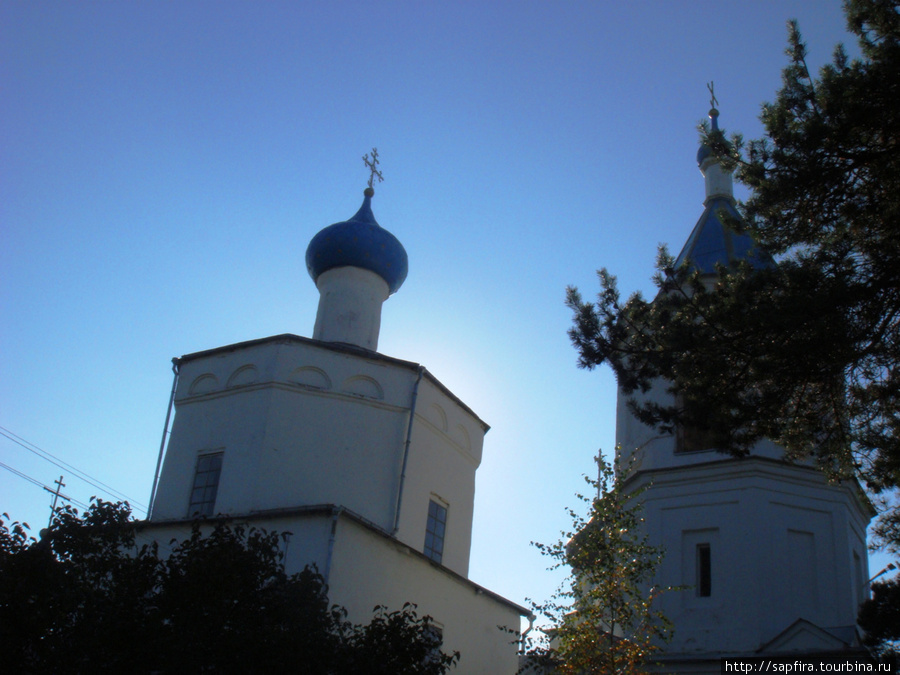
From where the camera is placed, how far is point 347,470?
13.1 meters

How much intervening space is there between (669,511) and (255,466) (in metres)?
6.31

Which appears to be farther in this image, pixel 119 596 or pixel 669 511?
pixel 669 511

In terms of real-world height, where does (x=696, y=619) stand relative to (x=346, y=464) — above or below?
below

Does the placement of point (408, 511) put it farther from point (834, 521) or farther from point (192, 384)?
point (834, 521)

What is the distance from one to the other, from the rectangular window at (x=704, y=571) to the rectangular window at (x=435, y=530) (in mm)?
3851

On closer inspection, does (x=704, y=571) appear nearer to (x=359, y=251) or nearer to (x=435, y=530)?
(x=435, y=530)

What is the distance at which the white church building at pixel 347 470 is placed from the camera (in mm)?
12109

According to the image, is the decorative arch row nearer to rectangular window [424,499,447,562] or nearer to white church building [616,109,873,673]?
rectangular window [424,499,447,562]

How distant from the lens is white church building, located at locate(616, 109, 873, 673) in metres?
12.8

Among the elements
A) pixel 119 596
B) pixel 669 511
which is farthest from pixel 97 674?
pixel 669 511

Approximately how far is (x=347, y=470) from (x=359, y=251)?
4447mm

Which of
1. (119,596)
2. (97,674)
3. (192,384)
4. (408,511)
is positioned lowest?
(97,674)

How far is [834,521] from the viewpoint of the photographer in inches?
543

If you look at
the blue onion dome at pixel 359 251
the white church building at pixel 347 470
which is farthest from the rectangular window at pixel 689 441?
the blue onion dome at pixel 359 251
